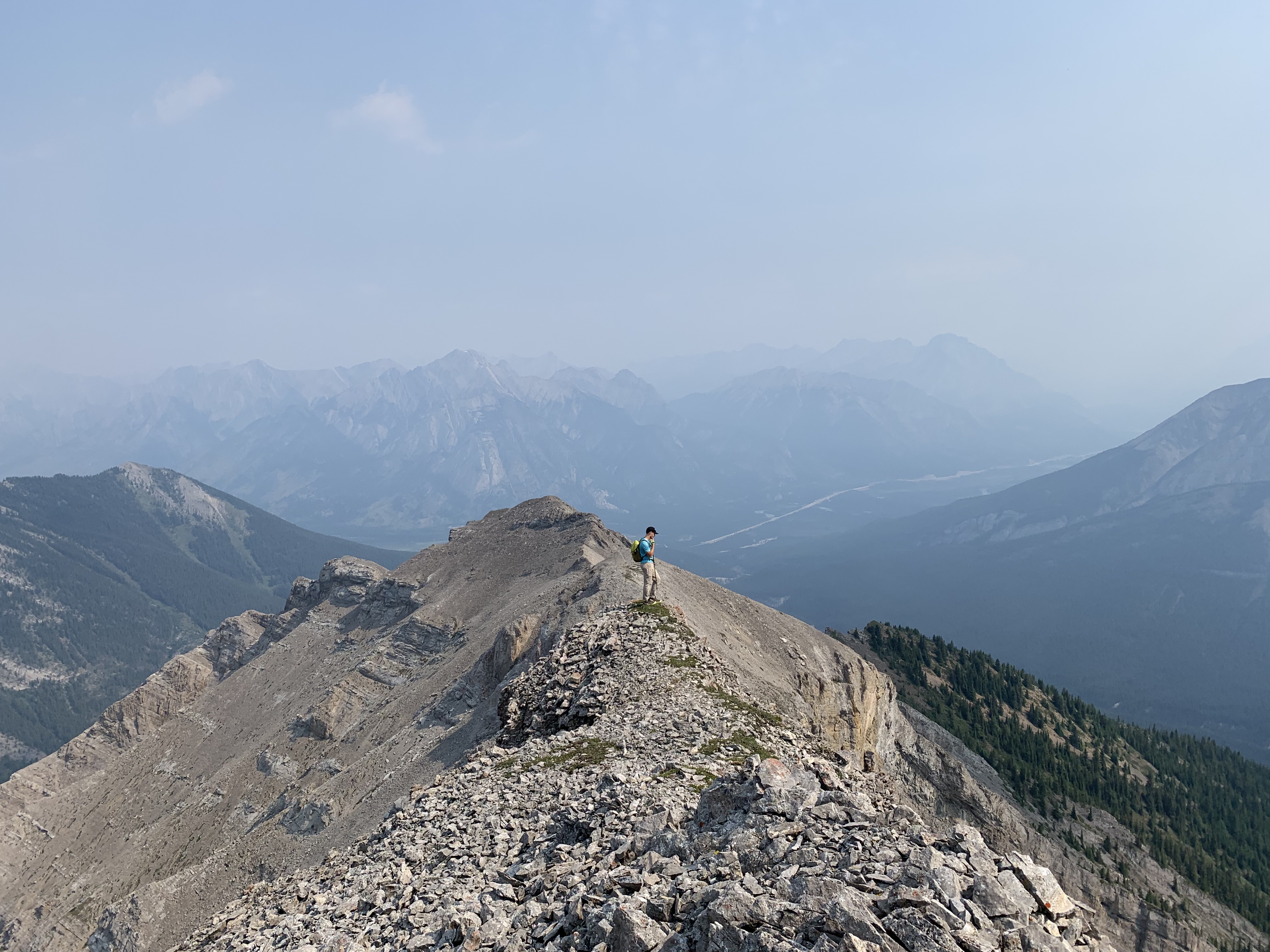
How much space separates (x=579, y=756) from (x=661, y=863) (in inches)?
437

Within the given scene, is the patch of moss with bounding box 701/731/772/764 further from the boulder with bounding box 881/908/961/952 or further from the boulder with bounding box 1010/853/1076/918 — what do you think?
the boulder with bounding box 881/908/961/952

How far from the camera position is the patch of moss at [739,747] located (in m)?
23.8

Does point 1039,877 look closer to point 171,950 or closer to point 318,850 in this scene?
point 171,950

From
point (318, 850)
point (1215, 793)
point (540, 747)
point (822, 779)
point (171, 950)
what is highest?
point (822, 779)

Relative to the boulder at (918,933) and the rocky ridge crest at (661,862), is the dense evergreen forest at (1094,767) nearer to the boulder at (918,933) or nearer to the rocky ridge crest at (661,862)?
the rocky ridge crest at (661,862)

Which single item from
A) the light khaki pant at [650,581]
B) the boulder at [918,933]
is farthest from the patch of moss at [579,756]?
the boulder at [918,933]

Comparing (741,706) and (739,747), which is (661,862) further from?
(741,706)

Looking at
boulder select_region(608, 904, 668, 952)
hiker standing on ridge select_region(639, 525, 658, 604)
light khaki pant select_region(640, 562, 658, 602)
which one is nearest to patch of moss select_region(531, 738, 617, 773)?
hiker standing on ridge select_region(639, 525, 658, 604)

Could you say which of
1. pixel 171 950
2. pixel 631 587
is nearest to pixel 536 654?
pixel 631 587

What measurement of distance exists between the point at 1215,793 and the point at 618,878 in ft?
397

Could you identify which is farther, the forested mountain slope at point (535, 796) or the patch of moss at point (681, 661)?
the patch of moss at point (681, 661)

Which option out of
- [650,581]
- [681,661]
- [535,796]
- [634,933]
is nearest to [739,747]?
[535,796]

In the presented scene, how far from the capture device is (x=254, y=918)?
20188 millimetres

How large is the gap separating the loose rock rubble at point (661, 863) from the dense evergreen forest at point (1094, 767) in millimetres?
60691
